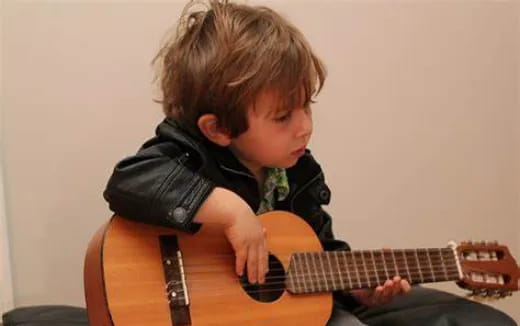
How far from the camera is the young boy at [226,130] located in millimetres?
828

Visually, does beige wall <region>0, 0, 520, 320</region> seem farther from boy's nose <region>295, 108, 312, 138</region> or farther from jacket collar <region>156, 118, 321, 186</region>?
boy's nose <region>295, 108, 312, 138</region>

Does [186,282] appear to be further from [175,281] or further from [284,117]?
[284,117]

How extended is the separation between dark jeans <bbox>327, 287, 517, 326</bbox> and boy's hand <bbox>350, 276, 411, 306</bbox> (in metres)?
0.03

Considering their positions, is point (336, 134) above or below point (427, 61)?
below

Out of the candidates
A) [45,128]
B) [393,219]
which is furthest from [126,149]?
[393,219]

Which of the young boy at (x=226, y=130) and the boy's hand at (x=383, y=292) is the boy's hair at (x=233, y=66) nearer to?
the young boy at (x=226, y=130)

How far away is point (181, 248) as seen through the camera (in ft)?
2.77

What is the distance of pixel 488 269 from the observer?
1082 millimetres

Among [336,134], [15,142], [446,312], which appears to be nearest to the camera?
[446,312]

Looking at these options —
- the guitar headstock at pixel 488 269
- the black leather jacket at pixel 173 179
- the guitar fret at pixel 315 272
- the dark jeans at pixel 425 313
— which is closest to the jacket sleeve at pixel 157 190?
the black leather jacket at pixel 173 179

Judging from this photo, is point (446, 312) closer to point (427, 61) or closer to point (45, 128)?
point (427, 61)

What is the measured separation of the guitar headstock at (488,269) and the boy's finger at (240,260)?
440 mm

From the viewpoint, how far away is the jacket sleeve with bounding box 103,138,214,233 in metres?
0.80

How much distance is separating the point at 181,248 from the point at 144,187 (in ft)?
0.35
